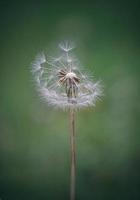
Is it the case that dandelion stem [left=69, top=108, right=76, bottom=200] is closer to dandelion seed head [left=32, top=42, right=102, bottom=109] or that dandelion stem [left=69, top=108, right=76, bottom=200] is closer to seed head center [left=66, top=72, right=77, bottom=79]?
dandelion seed head [left=32, top=42, right=102, bottom=109]

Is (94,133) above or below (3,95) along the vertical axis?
below

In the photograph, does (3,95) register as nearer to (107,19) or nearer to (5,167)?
(5,167)

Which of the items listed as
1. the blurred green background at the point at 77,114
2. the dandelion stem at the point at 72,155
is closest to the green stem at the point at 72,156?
the dandelion stem at the point at 72,155

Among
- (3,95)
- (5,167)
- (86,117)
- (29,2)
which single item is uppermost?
(29,2)

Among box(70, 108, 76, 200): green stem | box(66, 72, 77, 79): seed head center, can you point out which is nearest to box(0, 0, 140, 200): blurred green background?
box(70, 108, 76, 200): green stem

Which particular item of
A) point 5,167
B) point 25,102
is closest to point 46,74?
point 25,102

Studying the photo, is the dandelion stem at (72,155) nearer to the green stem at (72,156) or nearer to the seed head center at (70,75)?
the green stem at (72,156)

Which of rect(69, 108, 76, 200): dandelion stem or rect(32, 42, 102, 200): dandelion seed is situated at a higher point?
rect(32, 42, 102, 200): dandelion seed
